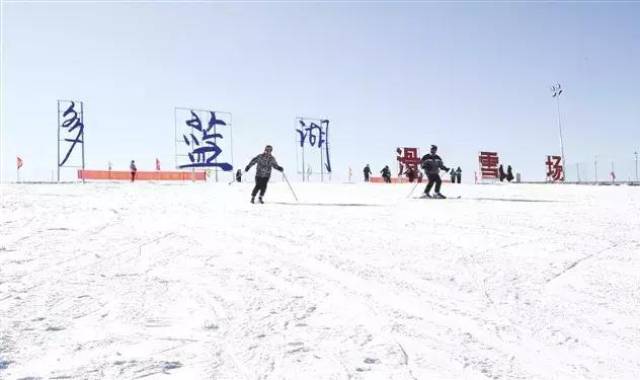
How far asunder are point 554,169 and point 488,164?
37.7 feet

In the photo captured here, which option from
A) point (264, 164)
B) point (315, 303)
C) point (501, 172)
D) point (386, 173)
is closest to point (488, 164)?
point (501, 172)

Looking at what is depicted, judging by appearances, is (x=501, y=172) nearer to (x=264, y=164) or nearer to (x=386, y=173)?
(x=386, y=173)

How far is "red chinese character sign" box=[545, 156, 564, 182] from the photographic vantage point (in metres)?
51.4

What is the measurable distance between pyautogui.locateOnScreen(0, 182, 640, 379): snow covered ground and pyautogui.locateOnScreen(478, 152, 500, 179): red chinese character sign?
36.0m

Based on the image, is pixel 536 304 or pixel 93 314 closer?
pixel 93 314

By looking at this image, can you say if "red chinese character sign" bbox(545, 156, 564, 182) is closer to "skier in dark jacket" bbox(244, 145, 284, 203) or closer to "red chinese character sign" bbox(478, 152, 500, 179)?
"red chinese character sign" bbox(478, 152, 500, 179)

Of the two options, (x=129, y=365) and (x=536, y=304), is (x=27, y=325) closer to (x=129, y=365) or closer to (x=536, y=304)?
(x=129, y=365)

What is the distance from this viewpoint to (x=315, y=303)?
4793 millimetres

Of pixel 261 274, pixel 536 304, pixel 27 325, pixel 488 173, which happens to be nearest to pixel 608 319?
pixel 536 304

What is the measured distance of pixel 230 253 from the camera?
277 inches

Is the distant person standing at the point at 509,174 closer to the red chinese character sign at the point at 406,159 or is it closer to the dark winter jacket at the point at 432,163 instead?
the red chinese character sign at the point at 406,159

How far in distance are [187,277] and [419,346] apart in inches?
114

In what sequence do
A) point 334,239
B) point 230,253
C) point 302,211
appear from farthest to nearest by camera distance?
point 302,211 < point 334,239 < point 230,253

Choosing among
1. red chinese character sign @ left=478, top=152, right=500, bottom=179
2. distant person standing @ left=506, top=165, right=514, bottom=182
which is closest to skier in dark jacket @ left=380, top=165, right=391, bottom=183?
red chinese character sign @ left=478, top=152, right=500, bottom=179
